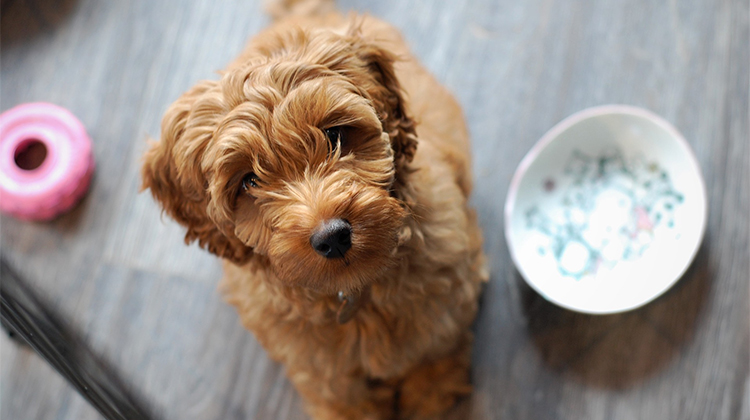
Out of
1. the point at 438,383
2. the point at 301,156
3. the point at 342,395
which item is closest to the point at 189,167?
the point at 301,156

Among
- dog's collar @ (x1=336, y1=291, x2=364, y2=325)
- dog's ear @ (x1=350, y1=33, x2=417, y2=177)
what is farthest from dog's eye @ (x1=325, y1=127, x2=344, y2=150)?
dog's collar @ (x1=336, y1=291, x2=364, y2=325)

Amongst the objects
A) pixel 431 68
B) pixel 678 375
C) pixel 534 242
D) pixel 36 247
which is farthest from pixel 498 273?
pixel 36 247

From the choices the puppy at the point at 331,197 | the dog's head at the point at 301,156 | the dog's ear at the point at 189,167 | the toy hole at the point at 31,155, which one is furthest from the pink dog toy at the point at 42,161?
the dog's head at the point at 301,156

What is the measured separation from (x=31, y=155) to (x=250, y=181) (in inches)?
66.2

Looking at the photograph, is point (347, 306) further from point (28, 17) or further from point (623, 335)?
point (28, 17)

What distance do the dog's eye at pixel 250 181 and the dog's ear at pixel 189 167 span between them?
0.10 metres

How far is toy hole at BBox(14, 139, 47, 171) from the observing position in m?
2.62

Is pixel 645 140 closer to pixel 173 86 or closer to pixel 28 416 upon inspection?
pixel 173 86

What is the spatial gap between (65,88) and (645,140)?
2539 mm

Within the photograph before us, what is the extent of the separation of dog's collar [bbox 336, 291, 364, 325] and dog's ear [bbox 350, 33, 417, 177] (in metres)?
0.36

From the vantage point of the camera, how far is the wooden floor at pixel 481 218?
228cm

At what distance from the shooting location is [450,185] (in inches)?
70.1

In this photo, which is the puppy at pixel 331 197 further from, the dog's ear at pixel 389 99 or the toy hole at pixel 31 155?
the toy hole at pixel 31 155

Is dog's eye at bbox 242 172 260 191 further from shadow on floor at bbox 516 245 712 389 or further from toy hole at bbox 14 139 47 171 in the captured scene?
toy hole at bbox 14 139 47 171
